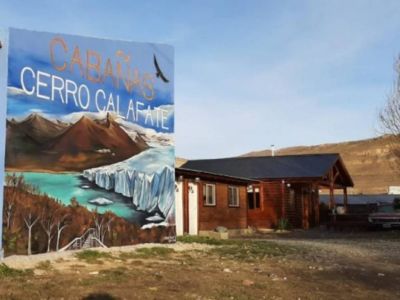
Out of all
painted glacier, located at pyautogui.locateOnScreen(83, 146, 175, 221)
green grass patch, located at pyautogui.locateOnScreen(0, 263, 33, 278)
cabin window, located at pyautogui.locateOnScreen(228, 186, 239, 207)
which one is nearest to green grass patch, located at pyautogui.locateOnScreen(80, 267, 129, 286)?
green grass patch, located at pyautogui.locateOnScreen(0, 263, 33, 278)

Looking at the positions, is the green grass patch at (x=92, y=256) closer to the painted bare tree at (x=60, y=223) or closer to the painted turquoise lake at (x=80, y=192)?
the painted bare tree at (x=60, y=223)

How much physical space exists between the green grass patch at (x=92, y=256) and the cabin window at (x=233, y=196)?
51.4ft

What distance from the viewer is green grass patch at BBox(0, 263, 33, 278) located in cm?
1138

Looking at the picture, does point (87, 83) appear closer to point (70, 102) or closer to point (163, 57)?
point (70, 102)

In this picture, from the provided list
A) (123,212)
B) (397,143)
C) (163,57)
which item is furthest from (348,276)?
(397,143)

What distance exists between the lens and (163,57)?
19.5m

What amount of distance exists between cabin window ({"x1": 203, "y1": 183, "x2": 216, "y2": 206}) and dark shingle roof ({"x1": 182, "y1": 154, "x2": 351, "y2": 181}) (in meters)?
8.57

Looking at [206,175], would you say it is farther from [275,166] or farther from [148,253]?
[275,166]

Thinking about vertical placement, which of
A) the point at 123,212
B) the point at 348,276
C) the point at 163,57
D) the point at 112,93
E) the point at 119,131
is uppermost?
the point at 163,57

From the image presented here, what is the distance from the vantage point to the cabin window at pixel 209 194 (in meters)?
27.4

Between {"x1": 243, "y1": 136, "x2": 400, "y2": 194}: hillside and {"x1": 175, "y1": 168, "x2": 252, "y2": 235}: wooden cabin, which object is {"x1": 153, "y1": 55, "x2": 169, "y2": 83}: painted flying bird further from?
{"x1": 243, "y1": 136, "x2": 400, "y2": 194}: hillside

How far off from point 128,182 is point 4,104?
5.06 m

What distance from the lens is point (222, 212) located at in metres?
29.2

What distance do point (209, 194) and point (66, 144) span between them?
13.5 m
